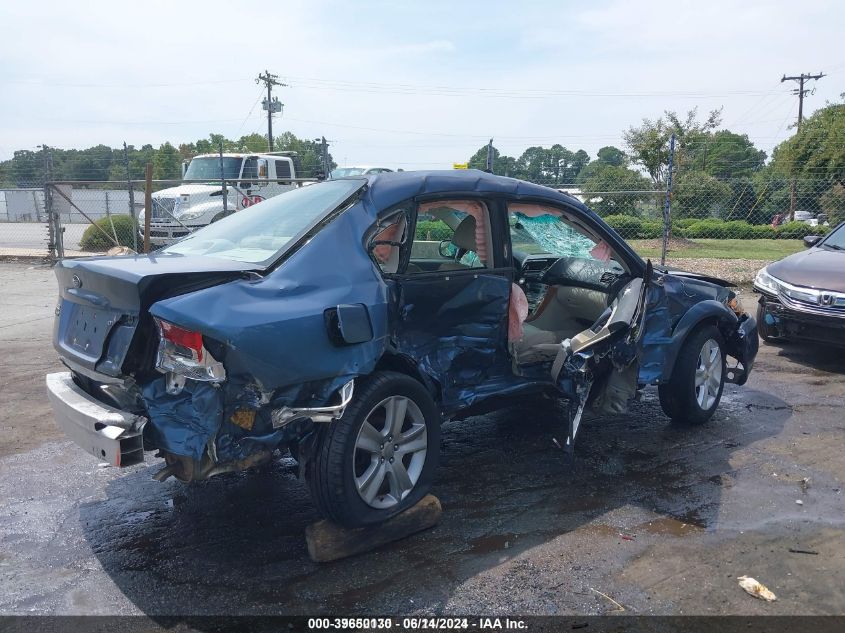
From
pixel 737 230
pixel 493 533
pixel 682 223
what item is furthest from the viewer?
pixel 682 223

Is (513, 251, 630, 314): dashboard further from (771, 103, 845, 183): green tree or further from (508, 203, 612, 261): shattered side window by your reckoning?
(771, 103, 845, 183): green tree

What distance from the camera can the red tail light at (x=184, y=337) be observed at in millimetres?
2951

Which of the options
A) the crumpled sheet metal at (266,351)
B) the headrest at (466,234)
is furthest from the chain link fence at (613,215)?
the crumpled sheet metal at (266,351)

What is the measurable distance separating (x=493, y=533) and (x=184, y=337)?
191 centimetres

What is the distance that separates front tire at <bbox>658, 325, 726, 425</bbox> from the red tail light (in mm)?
3620

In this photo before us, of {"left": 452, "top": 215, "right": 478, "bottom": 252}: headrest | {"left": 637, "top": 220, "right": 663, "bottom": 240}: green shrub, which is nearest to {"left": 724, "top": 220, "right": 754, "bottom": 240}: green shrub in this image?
{"left": 637, "top": 220, "right": 663, "bottom": 240}: green shrub

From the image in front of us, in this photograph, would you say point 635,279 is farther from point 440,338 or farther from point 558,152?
point 558,152

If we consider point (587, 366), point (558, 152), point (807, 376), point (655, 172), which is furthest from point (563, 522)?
point (558, 152)

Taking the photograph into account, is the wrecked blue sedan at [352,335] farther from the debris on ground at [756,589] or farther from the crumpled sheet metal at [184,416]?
the debris on ground at [756,589]

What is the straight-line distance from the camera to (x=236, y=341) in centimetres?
296

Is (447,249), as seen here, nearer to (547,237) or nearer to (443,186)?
(443,186)

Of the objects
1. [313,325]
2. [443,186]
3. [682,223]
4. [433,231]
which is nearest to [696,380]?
[433,231]

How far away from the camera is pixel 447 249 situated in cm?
452

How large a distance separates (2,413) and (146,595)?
328 centimetres
